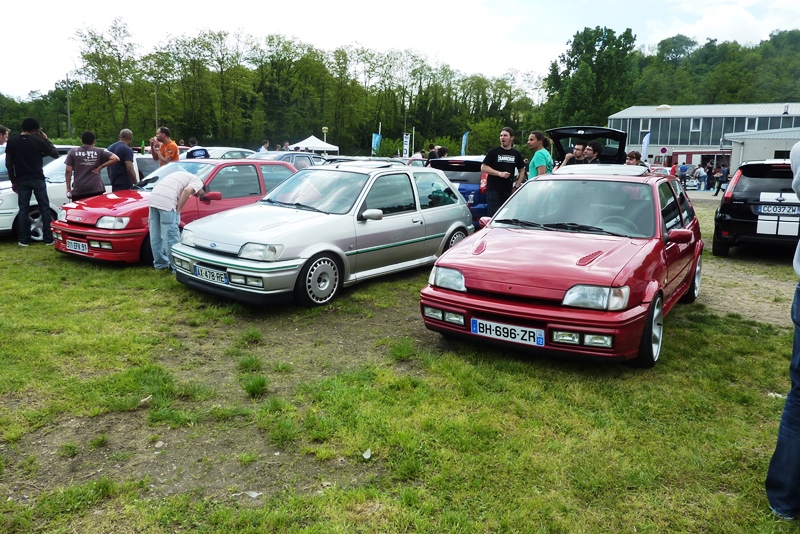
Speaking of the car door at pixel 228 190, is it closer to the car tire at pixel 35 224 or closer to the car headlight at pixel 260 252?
the car headlight at pixel 260 252

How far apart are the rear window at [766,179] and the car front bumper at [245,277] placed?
7.48 m

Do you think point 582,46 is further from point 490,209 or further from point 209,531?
point 209,531

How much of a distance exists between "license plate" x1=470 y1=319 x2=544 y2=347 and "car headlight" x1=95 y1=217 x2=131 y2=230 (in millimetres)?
5286

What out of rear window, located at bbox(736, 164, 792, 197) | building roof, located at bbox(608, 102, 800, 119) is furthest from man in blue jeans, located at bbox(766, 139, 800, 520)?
building roof, located at bbox(608, 102, 800, 119)

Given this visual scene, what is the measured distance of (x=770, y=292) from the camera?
24.8ft

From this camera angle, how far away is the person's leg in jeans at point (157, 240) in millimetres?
A: 7418

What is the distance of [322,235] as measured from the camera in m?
6.29

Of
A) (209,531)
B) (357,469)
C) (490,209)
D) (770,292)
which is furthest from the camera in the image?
(490,209)

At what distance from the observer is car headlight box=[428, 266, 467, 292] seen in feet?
15.7

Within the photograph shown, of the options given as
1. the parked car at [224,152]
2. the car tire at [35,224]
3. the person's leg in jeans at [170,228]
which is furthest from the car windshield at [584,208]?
the parked car at [224,152]

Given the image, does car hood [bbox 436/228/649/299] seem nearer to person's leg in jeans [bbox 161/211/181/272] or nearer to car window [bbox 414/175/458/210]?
car window [bbox 414/175/458/210]

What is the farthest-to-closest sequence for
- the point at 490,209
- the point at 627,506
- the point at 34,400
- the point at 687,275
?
the point at 490,209 → the point at 687,275 → the point at 34,400 → the point at 627,506

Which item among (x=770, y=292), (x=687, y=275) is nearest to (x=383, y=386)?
(x=687, y=275)

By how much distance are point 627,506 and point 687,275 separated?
3.92 m
